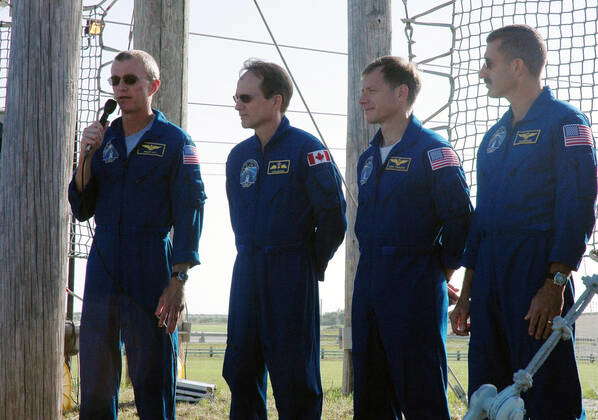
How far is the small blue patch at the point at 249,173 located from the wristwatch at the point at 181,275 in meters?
0.51

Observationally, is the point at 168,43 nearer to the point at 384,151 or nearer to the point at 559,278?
the point at 384,151

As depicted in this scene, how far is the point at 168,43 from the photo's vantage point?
6.36m

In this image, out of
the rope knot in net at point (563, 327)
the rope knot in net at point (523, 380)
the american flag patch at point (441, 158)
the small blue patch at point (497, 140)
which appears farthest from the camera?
the american flag patch at point (441, 158)

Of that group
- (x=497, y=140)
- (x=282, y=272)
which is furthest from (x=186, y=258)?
(x=497, y=140)

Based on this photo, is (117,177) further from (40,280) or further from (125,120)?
(40,280)

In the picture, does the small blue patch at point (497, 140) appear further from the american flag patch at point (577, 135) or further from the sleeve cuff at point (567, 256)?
the sleeve cuff at point (567, 256)

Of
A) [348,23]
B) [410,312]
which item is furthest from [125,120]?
[348,23]

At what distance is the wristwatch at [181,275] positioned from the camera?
3697mm

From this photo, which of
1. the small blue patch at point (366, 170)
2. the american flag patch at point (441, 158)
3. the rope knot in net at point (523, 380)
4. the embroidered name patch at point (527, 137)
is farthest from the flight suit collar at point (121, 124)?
the rope knot in net at point (523, 380)

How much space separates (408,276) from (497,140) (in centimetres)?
63

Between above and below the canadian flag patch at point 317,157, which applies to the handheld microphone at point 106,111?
above

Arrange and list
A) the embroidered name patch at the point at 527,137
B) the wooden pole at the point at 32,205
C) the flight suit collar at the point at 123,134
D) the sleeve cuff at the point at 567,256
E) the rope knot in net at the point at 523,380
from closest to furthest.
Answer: the rope knot in net at the point at 523,380 < the sleeve cuff at the point at 567,256 < the embroidered name patch at the point at 527,137 < the flight suit collar at the point at 123,134 < the wooden pole at the point at 32,205

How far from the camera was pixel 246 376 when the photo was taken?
383cm

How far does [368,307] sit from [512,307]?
0.63 m
